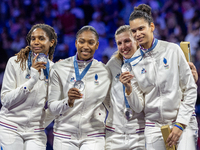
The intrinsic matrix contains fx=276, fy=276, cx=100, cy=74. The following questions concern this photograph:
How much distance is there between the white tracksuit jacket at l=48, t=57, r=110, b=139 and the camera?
3002 mm

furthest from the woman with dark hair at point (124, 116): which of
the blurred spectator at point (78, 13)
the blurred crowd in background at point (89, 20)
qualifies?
the blurred spectator at point (78, 13)

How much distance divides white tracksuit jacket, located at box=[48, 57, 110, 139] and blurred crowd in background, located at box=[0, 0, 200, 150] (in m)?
3.10

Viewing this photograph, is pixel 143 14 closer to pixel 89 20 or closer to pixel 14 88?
pixel 14 88

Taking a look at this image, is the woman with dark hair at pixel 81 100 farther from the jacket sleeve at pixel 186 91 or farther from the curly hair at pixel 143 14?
the jacket sleeve at pixel 186 91

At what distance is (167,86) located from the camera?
283 cm

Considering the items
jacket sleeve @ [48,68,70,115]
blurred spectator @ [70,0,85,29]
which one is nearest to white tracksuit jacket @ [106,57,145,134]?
jacket sleeve @ [48,68,70,115]

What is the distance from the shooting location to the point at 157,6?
291 inches

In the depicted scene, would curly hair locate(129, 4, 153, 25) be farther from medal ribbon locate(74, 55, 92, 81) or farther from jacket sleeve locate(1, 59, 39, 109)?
jacket sleeve locate(1, 59, 39, 109)

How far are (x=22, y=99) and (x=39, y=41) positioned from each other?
0.73 m

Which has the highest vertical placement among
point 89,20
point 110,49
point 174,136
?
point 89,20

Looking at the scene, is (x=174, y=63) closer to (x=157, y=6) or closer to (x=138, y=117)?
(x=138, y=117)

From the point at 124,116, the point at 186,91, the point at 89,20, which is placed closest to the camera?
the point at 186,91

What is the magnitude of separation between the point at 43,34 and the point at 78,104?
102 centimetres

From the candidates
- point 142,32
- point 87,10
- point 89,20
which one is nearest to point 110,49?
point 89,20
